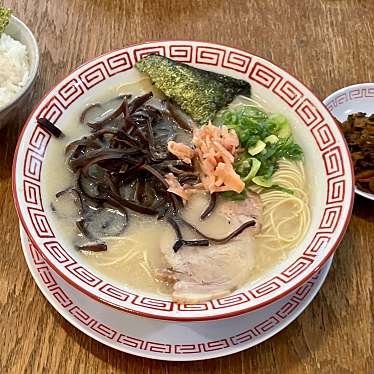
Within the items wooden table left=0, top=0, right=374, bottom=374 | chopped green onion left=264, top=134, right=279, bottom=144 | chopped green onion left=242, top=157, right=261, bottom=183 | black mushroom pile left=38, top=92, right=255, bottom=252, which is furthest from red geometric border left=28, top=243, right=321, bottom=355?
chopped green onion left=264, top=134, right=279, bottom=144

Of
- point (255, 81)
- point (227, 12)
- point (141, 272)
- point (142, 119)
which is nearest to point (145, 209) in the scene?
point (141, 272)

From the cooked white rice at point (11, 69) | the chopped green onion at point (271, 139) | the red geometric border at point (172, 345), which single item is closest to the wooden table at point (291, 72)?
the red geometric border at point (172, 345)

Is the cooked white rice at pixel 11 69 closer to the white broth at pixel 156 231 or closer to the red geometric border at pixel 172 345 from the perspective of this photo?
the white broth at pixel 156 231

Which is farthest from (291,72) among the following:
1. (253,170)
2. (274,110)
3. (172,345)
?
(172,345)

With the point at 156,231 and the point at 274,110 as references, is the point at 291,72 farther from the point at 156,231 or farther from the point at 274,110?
the point at 156,231

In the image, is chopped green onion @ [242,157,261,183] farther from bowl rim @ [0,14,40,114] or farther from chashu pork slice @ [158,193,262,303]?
bowl rim @ [0,14,40,114]

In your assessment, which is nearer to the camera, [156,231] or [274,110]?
[156,231]
